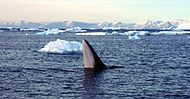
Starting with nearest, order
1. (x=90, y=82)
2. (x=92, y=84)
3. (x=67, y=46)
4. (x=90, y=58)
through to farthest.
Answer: (x=92, y=84)
(x=90, y=82)
(x=90, y=58)
(x=67, y=46)

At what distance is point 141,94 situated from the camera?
74.5 feet

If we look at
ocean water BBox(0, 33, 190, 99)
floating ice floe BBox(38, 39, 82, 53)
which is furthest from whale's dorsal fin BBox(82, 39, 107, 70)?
floating ice floe BBox(38, 39, 82, 53)

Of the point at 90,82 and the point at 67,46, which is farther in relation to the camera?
the point at 67,46

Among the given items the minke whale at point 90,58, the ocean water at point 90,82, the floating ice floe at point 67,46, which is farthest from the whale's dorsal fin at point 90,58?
the floating ice floe at point 67,46

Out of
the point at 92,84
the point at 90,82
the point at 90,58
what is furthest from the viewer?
the point at 90,58

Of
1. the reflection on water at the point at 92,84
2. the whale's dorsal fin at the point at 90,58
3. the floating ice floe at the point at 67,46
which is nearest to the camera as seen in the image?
the reflection on water at the point at 92,84

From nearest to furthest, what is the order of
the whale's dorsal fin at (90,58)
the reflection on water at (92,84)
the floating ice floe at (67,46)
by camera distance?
1. the reflection on water at (92,84)
2. the whale's dorsal fin at (90,58)
3. the floating ice floe at (67,46)

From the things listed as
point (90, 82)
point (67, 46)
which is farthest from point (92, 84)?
point (67, 46)

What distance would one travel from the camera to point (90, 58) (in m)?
33.9

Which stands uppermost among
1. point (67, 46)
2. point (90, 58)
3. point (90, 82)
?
point (90, 58)

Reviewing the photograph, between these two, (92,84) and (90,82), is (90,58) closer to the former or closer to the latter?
(90,82)

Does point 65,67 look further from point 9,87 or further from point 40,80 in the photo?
point 9,87

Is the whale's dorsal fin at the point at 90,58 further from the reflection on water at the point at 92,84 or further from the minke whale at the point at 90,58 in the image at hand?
the reflection on water at the point at 92,84

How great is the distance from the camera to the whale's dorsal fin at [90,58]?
110 ft
